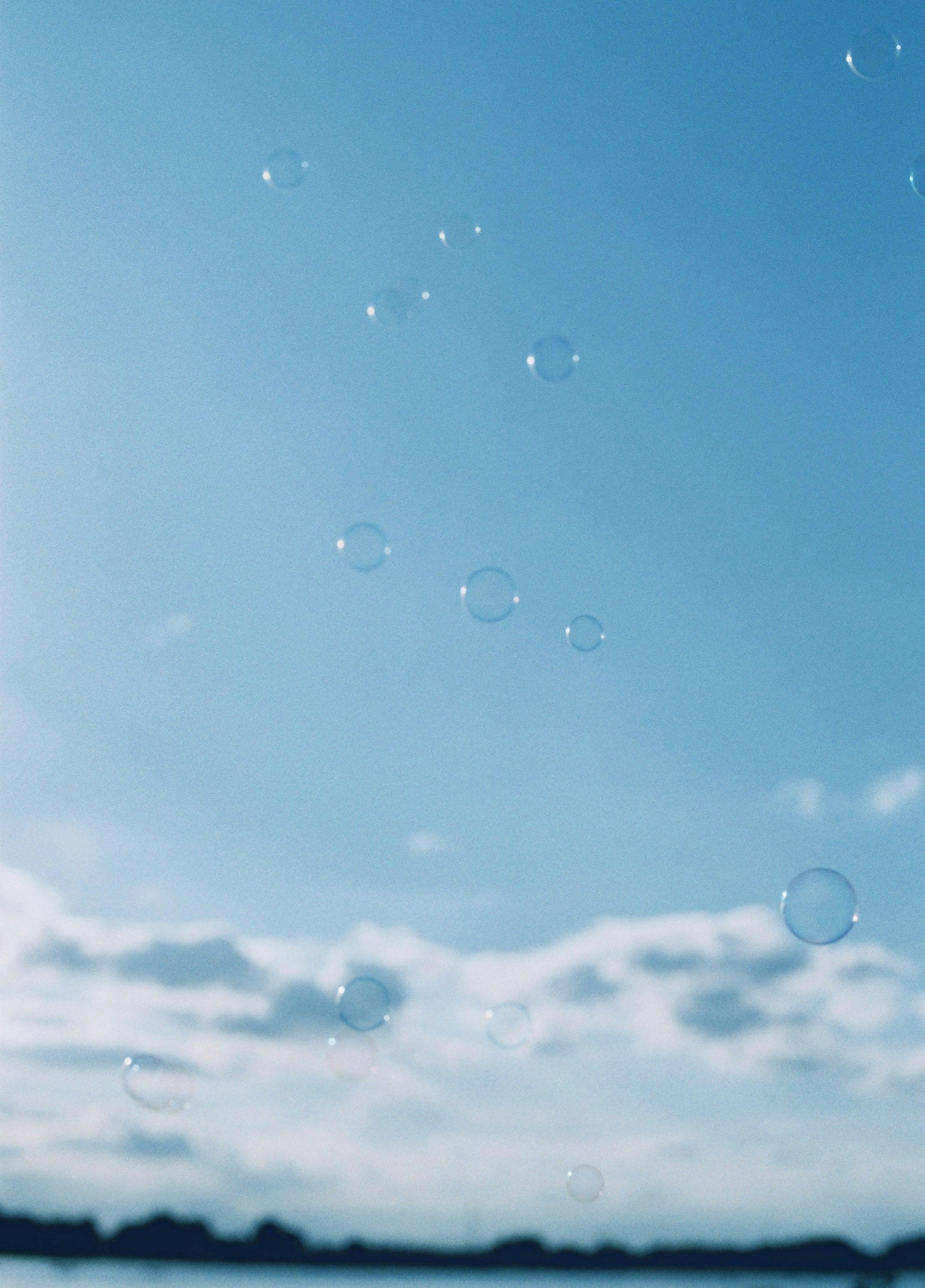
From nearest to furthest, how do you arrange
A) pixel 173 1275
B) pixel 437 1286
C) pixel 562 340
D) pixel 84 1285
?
pixel 562 340 → pixel 84 1285 → pixel 173 1275 → pixel 437 1286

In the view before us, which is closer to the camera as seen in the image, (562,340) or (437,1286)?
(562,340)

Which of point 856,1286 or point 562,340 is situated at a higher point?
point 562,340

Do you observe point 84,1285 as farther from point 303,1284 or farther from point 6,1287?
point 303,1284

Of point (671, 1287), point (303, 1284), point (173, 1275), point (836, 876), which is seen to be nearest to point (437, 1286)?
point (303, 1284)

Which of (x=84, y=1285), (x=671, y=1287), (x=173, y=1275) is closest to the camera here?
(x=84, y=1285)

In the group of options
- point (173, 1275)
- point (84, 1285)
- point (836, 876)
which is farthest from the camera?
point (173, 1275)

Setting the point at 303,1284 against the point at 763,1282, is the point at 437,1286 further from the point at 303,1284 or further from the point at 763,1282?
the point at 763,1282

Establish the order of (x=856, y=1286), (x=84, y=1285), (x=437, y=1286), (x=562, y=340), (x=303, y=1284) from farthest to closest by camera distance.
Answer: (x=303, y=1284), (x=437, y=1286), (x=856, y=1286), (x=84, y=1285), (x=562, y=340)

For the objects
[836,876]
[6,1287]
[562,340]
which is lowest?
[6,1287]

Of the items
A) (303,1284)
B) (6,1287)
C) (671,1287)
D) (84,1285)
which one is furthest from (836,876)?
(671,1287)
